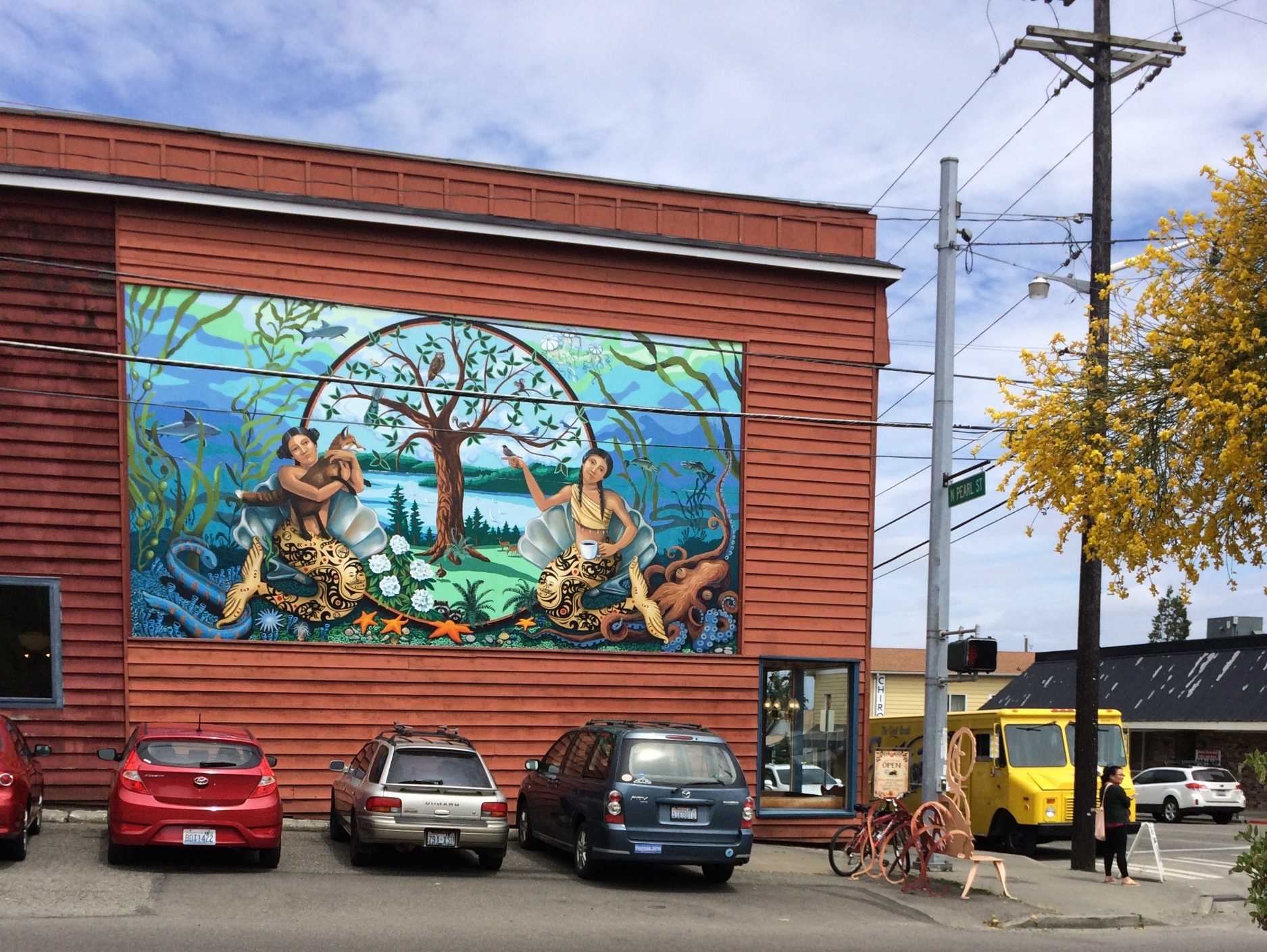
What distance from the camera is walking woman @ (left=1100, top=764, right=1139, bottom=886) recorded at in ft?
55.7

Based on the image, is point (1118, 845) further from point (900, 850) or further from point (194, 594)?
point (194, 594)

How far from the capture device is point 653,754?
14312mm

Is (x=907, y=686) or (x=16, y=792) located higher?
(x=16, y=792)

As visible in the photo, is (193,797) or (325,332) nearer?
(193,797)

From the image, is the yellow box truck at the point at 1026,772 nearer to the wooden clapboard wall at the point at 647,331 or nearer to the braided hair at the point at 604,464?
the wooden clapboard wall at the point at 647,331

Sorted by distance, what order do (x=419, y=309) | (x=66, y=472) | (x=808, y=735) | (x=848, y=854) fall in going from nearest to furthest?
1. (x=848, y=854)
2. (x=66, y=472)
3. (x=419, y=309)
4. (x=808, y=735)

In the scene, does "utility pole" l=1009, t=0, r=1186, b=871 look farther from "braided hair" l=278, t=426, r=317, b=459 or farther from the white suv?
the white suv

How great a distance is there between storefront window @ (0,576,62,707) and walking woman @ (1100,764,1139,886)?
44.9 ft

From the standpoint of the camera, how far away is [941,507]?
16609 millimetres

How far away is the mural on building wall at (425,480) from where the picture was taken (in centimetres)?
1762

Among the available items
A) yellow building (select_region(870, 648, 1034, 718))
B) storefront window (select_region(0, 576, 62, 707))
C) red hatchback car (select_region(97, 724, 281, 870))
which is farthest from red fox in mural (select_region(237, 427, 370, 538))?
yellow building (select_region(870, 648, 1034, 718))

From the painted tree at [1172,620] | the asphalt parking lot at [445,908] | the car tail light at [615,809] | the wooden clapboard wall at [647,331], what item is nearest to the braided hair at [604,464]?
the wooden clapboard wall at [647,331]

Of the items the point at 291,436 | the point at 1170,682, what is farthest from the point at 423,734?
the point at 1170,682

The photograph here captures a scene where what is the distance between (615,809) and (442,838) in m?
1.84
